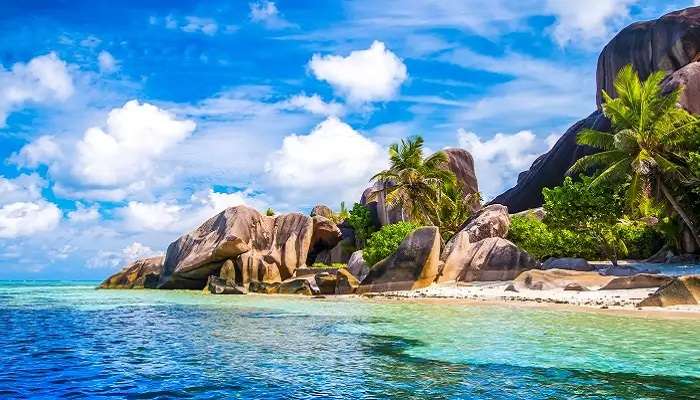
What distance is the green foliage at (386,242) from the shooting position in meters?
31.1

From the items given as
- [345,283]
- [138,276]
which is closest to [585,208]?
[345,283]

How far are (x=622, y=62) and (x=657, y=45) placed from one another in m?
3.16

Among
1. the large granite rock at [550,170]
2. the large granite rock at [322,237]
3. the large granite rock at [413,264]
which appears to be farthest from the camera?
the large granite rock at [322,237]

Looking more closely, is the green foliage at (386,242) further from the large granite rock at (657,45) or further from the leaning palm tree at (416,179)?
the large granite rock at (657,45)

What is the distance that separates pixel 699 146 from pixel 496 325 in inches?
619

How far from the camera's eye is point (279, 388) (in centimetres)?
777

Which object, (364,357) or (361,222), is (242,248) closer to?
(361,222)

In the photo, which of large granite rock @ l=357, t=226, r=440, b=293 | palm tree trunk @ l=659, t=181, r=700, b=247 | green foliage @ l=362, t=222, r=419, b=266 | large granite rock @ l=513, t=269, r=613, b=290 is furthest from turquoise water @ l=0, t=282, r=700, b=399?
green foliage @ l=362, t=222, r=419, b=266

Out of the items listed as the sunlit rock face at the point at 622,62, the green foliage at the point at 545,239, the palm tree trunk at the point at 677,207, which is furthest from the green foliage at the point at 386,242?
the sunlit rock face at the point at 622,62

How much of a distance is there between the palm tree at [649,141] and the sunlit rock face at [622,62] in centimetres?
1559

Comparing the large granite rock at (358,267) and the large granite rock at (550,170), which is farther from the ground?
the large granite rock at (550,170)

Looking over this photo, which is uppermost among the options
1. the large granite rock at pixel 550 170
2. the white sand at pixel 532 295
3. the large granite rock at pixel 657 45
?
the large granite rock at pixel 657 45

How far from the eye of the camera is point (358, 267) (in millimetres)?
36156

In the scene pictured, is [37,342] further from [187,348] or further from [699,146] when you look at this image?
[699,146]
